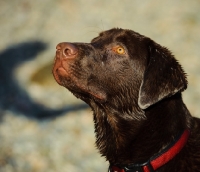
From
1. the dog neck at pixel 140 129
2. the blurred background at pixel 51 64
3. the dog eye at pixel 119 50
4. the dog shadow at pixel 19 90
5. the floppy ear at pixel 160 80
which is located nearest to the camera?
the floppy ear at pixel 160 80

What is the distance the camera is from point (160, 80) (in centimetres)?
467

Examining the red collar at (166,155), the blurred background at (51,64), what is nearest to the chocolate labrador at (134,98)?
the red collar at (166,155)

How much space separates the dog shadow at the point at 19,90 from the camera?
8109 mm

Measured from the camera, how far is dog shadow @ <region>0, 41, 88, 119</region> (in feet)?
26.6

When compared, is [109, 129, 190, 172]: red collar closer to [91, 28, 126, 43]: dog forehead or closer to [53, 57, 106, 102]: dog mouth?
[53, 57, 106, 102]: dog mouth

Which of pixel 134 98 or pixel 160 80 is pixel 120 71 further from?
pixel 160 80

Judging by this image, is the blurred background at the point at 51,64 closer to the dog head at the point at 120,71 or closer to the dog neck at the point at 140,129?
the dog neck at the point at 140,129

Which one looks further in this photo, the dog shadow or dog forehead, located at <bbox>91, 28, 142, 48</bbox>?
the dog shadow

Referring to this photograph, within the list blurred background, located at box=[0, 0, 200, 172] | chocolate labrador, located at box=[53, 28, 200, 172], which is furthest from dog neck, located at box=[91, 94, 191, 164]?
blurred background, located at box=[0, 0, 200, 172]

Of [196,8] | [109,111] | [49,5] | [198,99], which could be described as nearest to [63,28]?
[49,5]

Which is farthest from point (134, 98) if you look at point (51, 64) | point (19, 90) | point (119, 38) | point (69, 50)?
point (51, 64)

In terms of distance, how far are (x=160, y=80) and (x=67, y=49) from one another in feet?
2.73

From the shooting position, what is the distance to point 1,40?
997cm

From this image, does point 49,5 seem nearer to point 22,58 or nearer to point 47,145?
point 22,58
